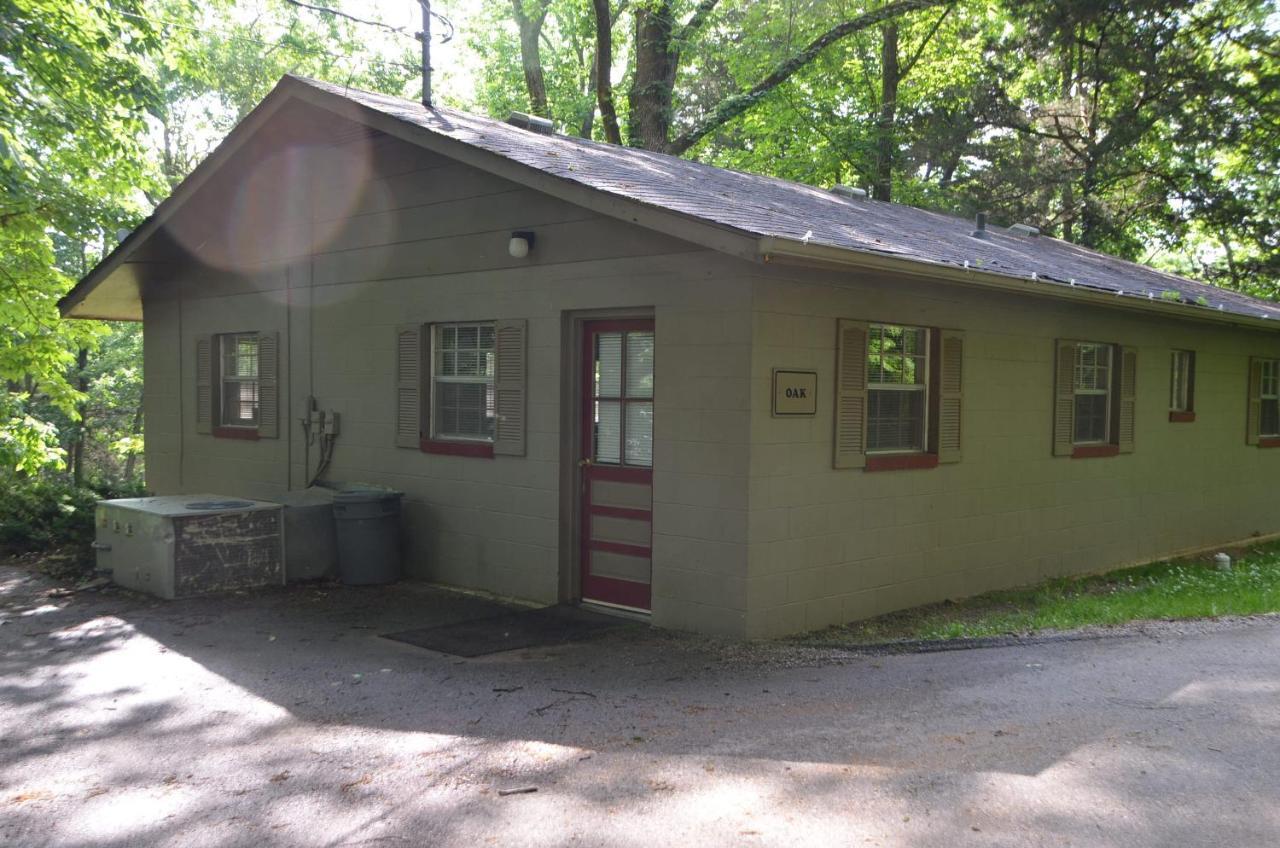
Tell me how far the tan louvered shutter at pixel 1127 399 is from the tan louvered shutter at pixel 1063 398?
1.00 meters

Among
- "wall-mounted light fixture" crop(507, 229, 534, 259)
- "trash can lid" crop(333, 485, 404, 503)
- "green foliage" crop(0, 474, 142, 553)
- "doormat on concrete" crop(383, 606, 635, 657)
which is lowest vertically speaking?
"doormat on concrete" crop(383, 606, 635, 657)

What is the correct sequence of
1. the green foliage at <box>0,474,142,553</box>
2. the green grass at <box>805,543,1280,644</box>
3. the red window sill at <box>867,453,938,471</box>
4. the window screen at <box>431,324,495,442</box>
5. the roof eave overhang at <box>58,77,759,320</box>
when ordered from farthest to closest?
the green foliage at <box>0,474,142,553</box> → the window screen at <box>431,324,495,442</box> → the red window sill at <box>867,453,938,471</box> → the green grass at <box>805,543,1280,644</box> → the roof eave overhang at <box>58,77,759,320</box>

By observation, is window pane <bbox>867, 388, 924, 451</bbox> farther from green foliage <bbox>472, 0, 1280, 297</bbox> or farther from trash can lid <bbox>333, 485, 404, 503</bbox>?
green foliage <bbox>472, 0, 1280, 297</bbox>

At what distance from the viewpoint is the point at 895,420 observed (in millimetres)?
9008

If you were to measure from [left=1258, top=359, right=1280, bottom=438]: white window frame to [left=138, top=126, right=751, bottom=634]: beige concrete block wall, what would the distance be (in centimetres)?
1046

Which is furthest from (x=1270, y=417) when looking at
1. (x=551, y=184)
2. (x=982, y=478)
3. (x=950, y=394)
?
(x=551, y=184)

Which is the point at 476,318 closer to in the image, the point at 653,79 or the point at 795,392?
the point at 795,392

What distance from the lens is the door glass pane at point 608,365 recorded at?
8.57m

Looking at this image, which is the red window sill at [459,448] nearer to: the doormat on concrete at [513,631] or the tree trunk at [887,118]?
the doormat on concrete at [513,631]

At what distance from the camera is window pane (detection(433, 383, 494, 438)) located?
31.7ft

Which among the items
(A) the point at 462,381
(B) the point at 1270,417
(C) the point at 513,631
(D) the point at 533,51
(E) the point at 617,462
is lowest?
(C) the point at 513,631

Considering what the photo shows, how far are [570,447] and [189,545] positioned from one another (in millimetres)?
3458

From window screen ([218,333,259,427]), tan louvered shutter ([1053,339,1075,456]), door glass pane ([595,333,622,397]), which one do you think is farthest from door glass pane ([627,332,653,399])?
window screen ([218,333,259,427])

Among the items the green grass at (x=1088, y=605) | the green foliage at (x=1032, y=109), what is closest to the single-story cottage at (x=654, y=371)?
the green grass at (x=1088, y=605)
